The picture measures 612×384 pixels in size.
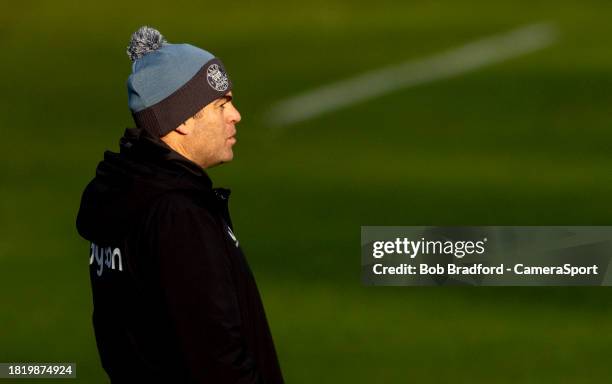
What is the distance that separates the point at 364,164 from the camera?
3.13m

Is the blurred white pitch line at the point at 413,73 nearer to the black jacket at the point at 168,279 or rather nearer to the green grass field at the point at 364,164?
the green grass field at the point at 364,164

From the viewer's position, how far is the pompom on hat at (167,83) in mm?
2012

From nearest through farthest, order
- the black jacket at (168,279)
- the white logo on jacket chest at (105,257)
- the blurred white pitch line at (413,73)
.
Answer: the black jacket at (168,279) < the white logo on jacket chest at (105,257) < the blurred white pitch line at (413,73)

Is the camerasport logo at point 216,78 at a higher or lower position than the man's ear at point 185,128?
higher

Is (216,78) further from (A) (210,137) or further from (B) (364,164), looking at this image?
(B) (364,164)

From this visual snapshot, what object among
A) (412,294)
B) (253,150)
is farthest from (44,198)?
(412,294)

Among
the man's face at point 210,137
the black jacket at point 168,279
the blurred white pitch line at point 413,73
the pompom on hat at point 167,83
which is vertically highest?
the blurred white pitch line at point 413,73

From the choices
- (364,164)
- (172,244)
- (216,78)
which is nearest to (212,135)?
(216,78)

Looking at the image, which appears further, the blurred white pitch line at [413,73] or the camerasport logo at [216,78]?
the blurred white pitch line at [413,73]

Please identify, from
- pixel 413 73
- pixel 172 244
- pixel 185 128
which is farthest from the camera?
pixel 413 73

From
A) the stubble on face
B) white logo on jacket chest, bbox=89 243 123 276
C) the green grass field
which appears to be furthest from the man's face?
the green grass field

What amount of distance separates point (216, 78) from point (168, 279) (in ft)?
1.27

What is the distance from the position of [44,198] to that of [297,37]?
775 millimetres

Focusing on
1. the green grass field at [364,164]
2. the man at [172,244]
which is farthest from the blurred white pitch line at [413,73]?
the man at [172,244]
